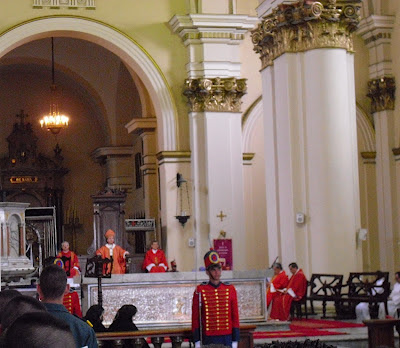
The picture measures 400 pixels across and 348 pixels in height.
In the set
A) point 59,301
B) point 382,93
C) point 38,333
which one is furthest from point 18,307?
point 382,93

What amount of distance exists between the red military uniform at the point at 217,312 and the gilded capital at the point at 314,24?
28.3ft

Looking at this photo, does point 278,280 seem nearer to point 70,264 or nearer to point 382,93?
point 70,264

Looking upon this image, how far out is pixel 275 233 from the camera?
19.1m

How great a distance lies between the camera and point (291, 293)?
1811cm

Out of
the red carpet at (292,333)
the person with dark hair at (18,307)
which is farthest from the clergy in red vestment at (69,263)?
the person with dark hair at (18,307)

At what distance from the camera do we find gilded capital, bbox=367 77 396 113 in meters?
23.9

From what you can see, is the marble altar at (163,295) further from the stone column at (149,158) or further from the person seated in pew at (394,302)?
the stone column at (149,158)

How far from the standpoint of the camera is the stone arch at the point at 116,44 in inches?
875

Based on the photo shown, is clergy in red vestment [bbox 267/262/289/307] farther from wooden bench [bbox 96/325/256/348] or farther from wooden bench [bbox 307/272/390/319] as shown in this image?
wooden bench [bbox 96/325/256/348]

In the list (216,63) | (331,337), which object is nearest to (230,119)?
(216,63)

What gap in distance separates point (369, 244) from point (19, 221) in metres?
10.8

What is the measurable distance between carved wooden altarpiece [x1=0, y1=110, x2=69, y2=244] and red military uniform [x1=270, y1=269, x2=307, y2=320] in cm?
1472

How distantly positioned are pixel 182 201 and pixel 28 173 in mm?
10826

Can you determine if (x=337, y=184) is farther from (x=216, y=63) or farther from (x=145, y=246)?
(x=145, y=246)
